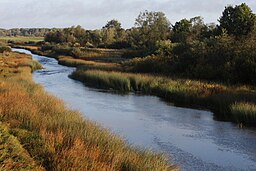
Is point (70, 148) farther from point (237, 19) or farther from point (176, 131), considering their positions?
point (237, 19)

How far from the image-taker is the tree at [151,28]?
63.8 meters

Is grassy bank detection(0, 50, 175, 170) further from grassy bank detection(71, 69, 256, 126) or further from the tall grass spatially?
grassy bank detection(71, 69, 256, 126)

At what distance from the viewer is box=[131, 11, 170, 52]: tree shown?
2511 inches

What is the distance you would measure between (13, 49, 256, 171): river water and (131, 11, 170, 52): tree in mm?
39946

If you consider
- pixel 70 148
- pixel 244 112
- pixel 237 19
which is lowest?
pixel 244 112

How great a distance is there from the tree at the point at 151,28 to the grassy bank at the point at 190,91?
31461 mm

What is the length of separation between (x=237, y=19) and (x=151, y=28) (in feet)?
46.8

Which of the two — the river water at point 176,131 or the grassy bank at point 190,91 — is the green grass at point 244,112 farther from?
the river water at point 176,131

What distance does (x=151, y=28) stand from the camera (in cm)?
6456

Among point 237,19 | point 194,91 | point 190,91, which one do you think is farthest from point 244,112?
point 237,19

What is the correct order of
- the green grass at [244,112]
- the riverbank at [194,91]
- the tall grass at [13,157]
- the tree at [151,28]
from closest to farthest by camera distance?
the tall grass at [13,157]
the green grass at [244,112]
the riverbank at [194,91]
the tree at [151,28]

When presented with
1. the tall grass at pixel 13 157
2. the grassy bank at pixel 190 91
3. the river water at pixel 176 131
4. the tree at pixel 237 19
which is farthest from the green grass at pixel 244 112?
the tree at pixel 237 19

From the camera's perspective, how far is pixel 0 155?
6.95m

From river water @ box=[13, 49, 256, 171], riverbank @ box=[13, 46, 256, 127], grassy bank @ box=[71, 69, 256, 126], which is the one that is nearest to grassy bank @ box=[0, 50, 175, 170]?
river water @ box=[13, 49, 256, 171]
